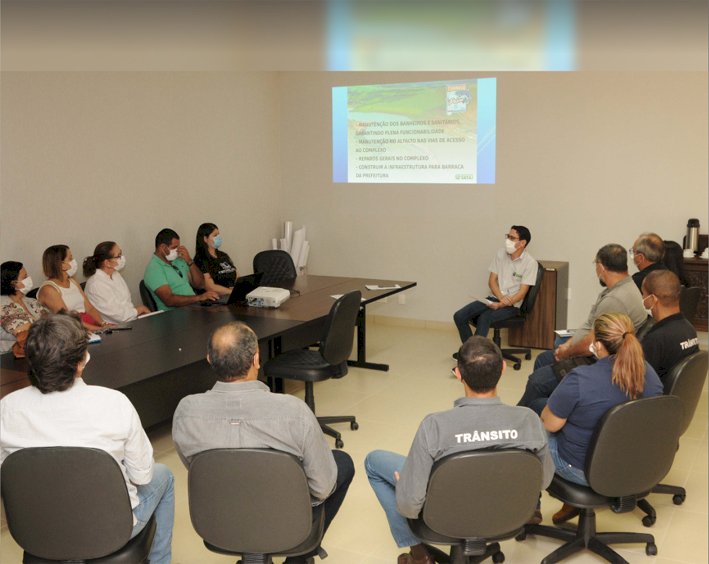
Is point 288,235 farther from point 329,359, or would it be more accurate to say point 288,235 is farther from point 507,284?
point 329,359

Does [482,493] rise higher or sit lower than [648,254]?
lower

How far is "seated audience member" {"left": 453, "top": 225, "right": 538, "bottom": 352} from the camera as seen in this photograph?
6531mm

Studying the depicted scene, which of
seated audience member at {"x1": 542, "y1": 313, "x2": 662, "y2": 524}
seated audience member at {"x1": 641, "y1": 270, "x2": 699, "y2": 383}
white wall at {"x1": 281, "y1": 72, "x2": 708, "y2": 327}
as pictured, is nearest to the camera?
seated audience member at {"x1": 542, "y1": 313, "x2": 662, "y2": 524}

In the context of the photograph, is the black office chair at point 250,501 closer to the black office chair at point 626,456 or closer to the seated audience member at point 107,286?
the black office chair at point 626,456

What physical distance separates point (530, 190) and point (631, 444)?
464cm

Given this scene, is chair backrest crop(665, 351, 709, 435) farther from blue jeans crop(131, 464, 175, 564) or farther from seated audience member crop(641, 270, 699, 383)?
blue jeans crop(131, 464, 175, 564)

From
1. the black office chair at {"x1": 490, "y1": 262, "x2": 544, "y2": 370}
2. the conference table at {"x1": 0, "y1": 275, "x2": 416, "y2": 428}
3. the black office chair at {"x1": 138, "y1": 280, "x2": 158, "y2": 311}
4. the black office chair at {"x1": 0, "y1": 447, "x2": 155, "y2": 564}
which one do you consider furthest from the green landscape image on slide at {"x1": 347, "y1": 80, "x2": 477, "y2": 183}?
the black office chair at {"x1": 0, "y1": 447, "x2": 155, "y2": 564}

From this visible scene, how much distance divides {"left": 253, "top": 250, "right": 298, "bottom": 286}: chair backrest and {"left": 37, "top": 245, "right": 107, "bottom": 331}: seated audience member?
1865mm

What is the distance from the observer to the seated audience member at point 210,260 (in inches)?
266

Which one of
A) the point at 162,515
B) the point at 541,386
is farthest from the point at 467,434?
the point at 541,386

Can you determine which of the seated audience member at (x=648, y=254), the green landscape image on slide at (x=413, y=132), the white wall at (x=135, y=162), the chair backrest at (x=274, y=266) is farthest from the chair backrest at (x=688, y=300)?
the white wall at (x=135, y=162)

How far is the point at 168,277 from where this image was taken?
6250 millimetres

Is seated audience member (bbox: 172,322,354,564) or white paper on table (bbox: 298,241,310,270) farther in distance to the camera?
white paper on table (bbox: 298,241,310,270)

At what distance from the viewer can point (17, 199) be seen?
574cm
